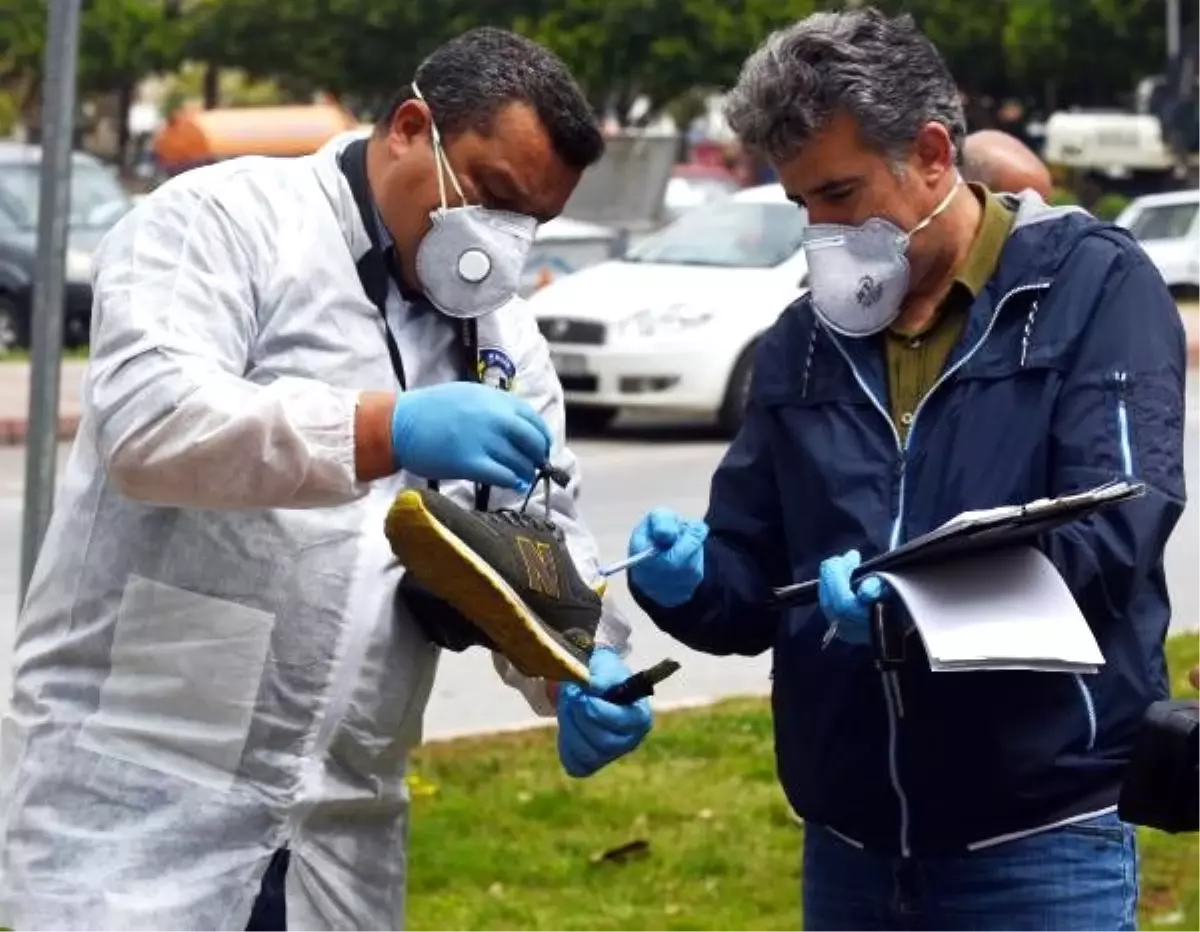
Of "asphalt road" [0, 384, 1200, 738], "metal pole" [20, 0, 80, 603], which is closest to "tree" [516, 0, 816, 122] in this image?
"asphalt road" [0, 384, 1200, 738]

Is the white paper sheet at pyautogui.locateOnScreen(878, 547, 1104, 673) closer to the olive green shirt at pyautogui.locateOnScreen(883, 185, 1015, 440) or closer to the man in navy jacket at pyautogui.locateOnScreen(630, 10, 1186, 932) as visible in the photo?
the man in navy jacket at pyautogui.locateOnScreen(630, 10, 1186, 932)

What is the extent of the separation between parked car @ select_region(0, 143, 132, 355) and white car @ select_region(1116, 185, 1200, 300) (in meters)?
10.6

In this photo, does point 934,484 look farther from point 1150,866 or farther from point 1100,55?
point 1100,55

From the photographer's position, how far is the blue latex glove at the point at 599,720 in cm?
354

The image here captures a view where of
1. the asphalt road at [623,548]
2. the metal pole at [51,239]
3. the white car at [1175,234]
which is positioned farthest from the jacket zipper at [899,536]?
the white car at [1175,234]

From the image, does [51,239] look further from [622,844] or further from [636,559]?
[636,559]

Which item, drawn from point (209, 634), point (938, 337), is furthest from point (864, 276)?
point (209, 634)

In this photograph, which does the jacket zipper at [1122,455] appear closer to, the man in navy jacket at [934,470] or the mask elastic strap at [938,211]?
the man in navy jacket at [934,470]

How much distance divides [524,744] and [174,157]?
2042 centimetres

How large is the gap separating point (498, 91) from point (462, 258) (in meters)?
0.24

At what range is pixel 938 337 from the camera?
3547mm

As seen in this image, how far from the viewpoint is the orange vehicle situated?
26984 millimetres

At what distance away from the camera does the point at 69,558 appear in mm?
3416

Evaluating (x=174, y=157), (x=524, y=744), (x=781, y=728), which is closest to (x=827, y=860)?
(x=781, y=728)
